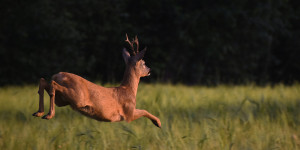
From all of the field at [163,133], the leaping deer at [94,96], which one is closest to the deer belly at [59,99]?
the leaping deer at [94,96]

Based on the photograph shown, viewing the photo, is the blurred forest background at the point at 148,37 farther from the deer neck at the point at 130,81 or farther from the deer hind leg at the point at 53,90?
the deer hind leg at the point at 53,90

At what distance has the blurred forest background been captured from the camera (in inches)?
650

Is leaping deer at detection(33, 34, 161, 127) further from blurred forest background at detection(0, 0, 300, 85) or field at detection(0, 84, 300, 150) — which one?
blurred forest background at detection(0, 0, 300, 85)

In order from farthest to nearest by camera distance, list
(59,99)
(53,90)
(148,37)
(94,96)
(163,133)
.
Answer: (148,37) < (163,133) < (94,96) < (59,99) < (53,90)

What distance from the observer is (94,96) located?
11.4 feet

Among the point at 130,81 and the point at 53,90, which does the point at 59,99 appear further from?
the point at 130,81

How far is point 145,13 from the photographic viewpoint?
1875cm

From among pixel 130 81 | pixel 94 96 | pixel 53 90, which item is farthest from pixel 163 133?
pixel 53 90

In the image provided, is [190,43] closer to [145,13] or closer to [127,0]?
[145,13]

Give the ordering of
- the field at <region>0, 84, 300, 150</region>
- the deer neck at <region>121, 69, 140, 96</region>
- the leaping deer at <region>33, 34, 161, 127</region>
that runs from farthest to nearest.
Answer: the deer neck at <region>121, 69, 140, 96</region> < the field at <region>0, 84, 300, 150</region> < the leaping deer at <region>33, 34, 161, 127</region>

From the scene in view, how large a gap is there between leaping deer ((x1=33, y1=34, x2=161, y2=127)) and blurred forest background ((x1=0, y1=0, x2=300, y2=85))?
1219 centimetres

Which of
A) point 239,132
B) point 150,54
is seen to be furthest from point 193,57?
point 239,132

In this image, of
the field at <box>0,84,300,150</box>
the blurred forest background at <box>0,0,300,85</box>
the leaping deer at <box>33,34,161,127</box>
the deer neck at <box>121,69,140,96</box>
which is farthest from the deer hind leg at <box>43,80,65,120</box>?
the blurred forest background at <box>0,0,300,85</box>

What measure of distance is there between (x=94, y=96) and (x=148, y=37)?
15.9 m
